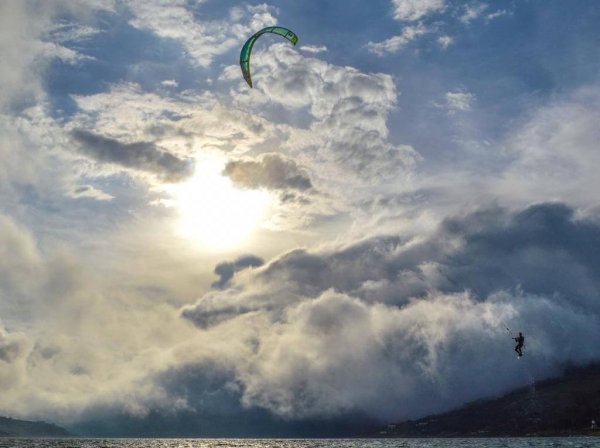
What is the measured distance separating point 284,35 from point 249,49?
9.40 meters

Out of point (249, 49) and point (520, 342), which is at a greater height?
point (249, 49)

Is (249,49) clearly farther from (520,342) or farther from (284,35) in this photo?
(520,342)

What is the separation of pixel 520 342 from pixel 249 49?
7328 cm

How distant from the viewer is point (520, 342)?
99625 mm

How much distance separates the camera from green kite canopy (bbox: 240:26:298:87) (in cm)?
10425

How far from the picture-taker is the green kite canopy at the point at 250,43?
10425cm

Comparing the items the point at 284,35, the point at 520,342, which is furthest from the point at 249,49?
the point at 520,342

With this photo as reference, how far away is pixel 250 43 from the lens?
368 feet

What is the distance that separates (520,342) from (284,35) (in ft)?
225

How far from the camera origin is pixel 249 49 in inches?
4375

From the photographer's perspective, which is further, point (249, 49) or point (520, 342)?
point (249, 49)

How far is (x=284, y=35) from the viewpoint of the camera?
10481 cm

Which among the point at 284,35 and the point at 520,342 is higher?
the point at 284,35
